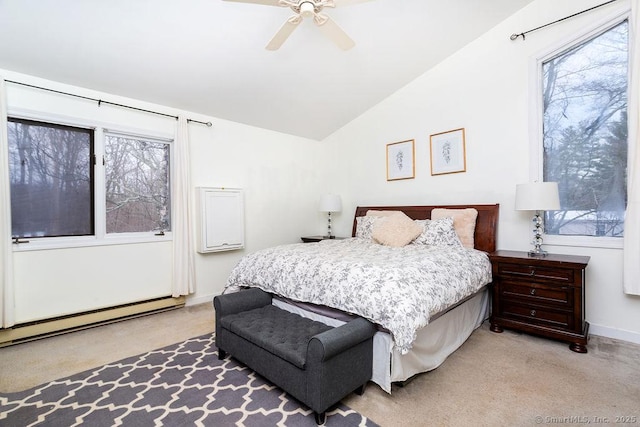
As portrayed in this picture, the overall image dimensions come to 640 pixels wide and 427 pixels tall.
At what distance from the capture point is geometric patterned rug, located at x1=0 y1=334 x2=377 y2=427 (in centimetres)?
175

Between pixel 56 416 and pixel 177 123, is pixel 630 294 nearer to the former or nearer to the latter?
pixel 56 416

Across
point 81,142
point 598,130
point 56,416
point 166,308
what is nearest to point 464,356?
point 598,130

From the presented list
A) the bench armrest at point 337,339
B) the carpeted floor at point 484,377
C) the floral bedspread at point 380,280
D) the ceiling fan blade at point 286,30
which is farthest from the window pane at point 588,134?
the ceiling fan blade at point 286,30

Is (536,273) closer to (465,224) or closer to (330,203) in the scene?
(465,224)

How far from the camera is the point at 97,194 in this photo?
332cm

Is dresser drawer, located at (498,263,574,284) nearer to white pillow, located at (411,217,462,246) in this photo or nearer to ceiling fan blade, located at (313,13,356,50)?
white pillow, located at (411,217,462,246)

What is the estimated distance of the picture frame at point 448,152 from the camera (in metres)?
3.82

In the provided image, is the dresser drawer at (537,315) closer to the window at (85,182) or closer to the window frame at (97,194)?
the window frame at (97,194)

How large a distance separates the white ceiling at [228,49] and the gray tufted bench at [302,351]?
2461mm

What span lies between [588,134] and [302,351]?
3463 millimetres

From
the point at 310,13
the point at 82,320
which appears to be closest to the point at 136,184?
the point at 82,320

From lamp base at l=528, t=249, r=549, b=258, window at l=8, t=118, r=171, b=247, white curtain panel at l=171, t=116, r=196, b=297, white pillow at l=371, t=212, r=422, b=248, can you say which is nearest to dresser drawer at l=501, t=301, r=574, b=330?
lamp base at l=528, t=249, r=549, b=258

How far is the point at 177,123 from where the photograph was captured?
149 inches

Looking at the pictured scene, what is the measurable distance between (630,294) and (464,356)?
1.66 metres
